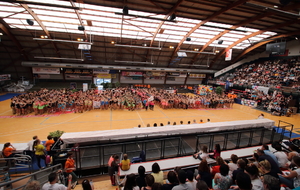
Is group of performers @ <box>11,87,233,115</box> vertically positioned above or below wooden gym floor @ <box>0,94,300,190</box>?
above

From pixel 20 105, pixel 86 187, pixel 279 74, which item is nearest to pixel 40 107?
pixel 20 105

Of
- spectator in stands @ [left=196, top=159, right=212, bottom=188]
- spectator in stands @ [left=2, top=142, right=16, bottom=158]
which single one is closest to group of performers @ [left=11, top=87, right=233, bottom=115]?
spectator in stands @ [left=2, top=142, right=16, bottom=158]

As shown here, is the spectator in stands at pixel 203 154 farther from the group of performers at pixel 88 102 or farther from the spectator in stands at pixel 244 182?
the group of performers at pixel 88 102

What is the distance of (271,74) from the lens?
2659 centimetres

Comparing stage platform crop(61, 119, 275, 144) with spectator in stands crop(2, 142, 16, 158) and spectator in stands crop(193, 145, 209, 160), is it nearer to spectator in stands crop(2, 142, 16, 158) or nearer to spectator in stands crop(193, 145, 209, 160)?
spectator in stands crop(2, 142, 16, 158)

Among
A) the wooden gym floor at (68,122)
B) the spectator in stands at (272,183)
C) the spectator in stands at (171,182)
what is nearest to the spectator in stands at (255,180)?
Answer: the spectator in stands at (272,183)

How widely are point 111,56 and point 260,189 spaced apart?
98.1 feet

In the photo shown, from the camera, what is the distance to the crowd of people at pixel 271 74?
23.1 m

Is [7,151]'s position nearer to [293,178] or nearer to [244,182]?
[244,182]

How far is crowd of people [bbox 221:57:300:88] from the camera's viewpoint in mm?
23125

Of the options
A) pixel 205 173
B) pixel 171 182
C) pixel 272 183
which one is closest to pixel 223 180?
pixel 205 173

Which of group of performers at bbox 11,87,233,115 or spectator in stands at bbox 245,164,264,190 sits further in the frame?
group of performers at bbox 11,87,233,115

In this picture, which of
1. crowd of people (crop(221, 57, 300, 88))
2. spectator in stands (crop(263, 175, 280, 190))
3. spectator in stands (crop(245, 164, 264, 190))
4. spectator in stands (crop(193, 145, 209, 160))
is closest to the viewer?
spectator in stands (crop(263, 175, 280, 190))

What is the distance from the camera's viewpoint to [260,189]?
308 centimetres
